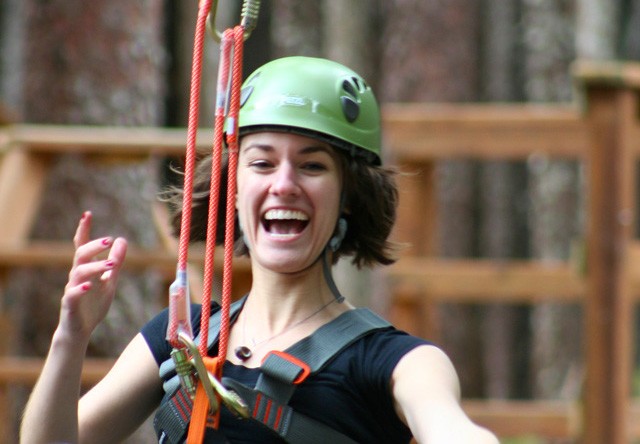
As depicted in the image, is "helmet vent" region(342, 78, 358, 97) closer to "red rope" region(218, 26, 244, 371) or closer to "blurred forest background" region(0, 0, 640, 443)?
"red rope" region(218, 26, 244, 371)

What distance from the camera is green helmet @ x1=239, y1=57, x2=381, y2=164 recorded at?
105 inches

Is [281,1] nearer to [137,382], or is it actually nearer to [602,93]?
[602,93]

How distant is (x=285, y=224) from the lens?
2691 mm

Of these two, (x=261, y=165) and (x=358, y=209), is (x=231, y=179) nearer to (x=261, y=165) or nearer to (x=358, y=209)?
(x=261, y=165)

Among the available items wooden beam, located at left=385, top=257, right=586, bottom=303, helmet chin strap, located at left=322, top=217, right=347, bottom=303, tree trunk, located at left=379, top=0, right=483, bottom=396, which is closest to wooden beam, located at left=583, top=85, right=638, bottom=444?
wooden beam, located at left=385, top=257, right=586, bottom=303

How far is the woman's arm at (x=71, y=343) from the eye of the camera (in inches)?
95.8

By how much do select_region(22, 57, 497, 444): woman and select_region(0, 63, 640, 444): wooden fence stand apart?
2034 millimetres

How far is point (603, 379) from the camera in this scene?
5062 mm

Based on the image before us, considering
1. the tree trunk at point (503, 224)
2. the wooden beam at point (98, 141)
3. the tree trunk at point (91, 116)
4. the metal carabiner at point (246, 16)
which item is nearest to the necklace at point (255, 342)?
the metal carabiner at point (246, 16)

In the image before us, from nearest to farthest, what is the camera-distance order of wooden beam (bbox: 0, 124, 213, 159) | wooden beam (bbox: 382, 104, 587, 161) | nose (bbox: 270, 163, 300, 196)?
nose (bbox: 270, 163, 300, 196), wooden beam (bbox: 0, 124, 213, 159), wooden beam (bbox: 382, 104, 587, 161)

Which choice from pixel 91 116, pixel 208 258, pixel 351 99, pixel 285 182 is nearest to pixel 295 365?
pixel 208 258

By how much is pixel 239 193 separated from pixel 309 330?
1.09ft

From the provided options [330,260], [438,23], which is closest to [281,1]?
[438,23]

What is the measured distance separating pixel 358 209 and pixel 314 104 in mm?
306
